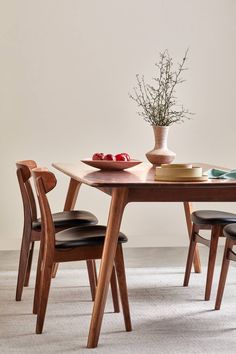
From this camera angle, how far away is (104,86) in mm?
5414

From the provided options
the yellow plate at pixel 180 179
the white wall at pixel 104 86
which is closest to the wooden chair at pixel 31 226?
the yellow plate at pixel 180 179

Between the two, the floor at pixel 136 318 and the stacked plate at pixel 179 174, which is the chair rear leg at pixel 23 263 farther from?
the stacked plate at pixel 179 174

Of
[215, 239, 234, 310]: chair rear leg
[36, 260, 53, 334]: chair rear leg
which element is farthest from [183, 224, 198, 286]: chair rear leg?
[36, 260, 53, 334]: chair rear leg

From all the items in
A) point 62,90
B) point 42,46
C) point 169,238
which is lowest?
point 169,238

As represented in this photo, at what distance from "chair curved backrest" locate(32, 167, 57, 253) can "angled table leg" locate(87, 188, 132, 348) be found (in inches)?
10.3

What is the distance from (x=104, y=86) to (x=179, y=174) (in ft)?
8.73

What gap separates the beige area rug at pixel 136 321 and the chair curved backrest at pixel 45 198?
1.36 ft

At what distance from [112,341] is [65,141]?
268cm

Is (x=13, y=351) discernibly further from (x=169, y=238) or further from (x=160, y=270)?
(x=169, y=238)

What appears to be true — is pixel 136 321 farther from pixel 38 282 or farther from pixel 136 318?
pixel 38 282

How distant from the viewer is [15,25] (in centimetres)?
524

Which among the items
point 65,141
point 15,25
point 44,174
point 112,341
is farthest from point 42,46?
point 112,341

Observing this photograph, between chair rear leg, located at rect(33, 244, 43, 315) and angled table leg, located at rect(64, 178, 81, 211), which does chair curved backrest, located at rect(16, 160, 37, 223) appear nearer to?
chair rear leg, located at rect(33, 244, 43, 315)

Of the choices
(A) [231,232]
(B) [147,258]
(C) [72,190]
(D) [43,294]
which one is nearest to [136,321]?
(D) [43,294]
